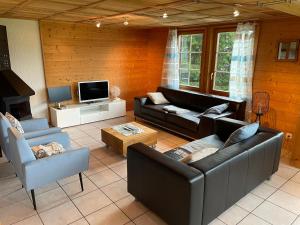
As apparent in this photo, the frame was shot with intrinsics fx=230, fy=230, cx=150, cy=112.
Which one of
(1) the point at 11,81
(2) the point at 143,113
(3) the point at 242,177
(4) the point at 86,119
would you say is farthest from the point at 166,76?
(3) the point at 242,177

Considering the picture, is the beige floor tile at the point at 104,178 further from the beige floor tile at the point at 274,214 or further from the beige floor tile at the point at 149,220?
the beige floor tile at the point at 274,214

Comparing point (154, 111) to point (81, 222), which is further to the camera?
point (154, 111)

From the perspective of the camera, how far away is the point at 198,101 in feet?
16.0

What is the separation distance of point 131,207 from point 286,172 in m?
2.28

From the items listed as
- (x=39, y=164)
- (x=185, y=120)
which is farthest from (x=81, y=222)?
(x=185, y=120)

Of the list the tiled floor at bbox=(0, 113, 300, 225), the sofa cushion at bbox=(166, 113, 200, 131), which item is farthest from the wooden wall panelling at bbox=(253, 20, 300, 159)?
the sofa cushion at bbox=(166, 113, 200, 131)

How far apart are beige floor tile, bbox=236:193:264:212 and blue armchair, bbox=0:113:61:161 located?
101 inches

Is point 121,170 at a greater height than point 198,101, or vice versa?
point 198,101

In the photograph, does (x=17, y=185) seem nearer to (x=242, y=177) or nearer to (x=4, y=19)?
(x=242, y=177)

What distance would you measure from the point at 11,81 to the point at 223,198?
3.97 meters

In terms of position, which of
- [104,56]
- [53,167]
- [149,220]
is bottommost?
[149,220]

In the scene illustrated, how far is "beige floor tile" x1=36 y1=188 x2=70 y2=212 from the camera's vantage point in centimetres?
255

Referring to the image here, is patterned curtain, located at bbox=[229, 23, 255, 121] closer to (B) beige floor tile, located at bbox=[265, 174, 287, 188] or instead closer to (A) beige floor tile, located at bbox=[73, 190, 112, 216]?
(B) beige floor tile, located at bbox=[265, 174, 287, 188]

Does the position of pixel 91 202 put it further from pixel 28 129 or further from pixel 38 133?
pixel 28 129
